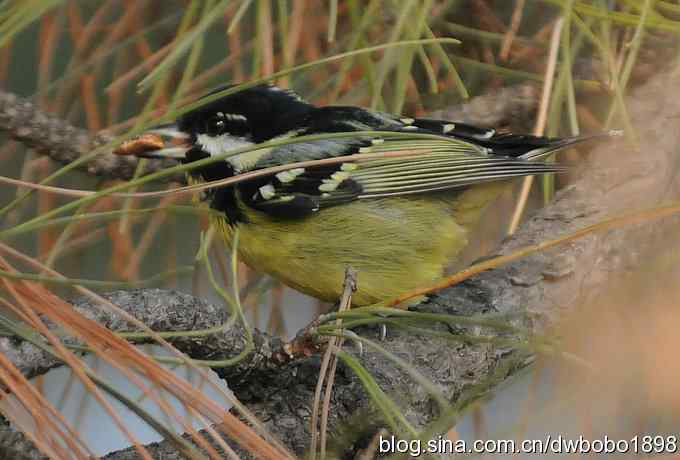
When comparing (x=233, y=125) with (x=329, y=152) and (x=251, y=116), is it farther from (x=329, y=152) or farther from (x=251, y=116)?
(x=329, y=152)

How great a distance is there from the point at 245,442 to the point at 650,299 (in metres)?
0.72

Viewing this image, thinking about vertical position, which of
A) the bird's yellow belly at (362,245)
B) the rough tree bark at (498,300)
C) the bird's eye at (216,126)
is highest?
the bird's eye at (216,126)

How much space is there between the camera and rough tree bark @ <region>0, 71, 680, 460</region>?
52.8 inches

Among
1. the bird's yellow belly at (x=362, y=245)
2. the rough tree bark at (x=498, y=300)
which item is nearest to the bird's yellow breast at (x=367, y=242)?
the bird's yellow belly at (x=362, y=245)

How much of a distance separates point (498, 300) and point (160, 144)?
65 cm

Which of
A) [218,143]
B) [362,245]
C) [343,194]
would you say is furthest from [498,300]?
[218,143]

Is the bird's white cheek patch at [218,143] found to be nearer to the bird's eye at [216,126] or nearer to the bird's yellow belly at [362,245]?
the bird's eye at [216,126]

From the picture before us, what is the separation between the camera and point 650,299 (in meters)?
1.51

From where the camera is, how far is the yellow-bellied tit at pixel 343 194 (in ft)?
7.06

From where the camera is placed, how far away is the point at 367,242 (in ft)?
7.35

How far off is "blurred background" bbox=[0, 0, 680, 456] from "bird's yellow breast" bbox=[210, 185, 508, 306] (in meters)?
0.08

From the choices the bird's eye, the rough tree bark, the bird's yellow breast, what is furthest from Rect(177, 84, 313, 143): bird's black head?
the rough tree bark

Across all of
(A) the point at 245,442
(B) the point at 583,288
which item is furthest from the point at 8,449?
(B) the point at 583,288

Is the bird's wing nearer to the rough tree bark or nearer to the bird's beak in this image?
the bird's beak
